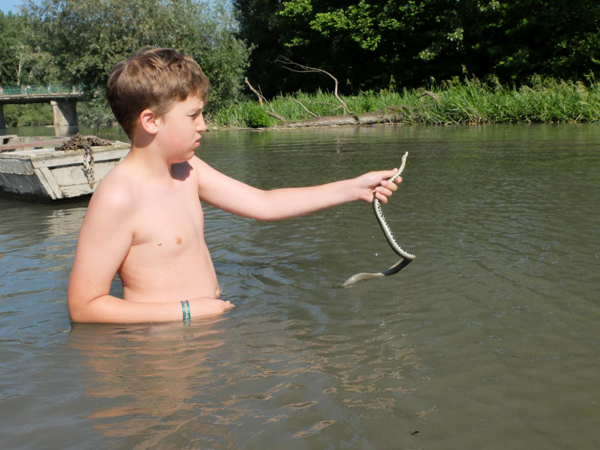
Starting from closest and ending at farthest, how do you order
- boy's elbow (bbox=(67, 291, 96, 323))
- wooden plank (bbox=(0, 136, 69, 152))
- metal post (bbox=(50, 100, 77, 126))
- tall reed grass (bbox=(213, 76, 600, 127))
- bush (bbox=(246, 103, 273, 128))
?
boy's elbow (bbox=(67, 291, 96, 323)), wooden plank (bbox=(0, 136, 69, 152)), tall reed grass (bbox=(213, 76, 600, 127)), bush (bbox=(246, 103, 273, 128)), metal post (bbox=(50, 100, 77, 126))

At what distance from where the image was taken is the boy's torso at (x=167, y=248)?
2619 millimetres

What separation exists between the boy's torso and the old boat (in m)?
4.74

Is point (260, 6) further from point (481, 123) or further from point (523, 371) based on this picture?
point (523, 371)

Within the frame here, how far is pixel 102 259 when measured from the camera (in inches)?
96.7

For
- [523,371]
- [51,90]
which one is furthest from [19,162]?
[51,90]

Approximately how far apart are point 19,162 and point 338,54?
3124cm

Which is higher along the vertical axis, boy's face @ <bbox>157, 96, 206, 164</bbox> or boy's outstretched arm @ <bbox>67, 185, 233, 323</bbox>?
boy's face @ <bbox>157, 96, 206, 164</bbox>

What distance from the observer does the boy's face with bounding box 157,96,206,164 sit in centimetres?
249

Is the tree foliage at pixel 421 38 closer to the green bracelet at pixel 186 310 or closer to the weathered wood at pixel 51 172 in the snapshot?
the weathered wood at pixel 51 172

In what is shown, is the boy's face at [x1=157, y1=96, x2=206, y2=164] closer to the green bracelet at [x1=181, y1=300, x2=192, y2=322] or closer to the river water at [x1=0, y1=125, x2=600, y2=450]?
the green bracelet at [x1=181, y1=300, x2=192, y2=322]

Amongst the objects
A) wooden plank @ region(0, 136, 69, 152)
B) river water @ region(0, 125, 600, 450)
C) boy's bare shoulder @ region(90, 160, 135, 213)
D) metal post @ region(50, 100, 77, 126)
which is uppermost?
metal post @ region(50, 100, 77, 126)

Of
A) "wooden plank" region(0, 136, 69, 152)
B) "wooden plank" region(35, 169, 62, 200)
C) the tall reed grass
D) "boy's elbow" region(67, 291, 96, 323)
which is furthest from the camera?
the tall reed grass

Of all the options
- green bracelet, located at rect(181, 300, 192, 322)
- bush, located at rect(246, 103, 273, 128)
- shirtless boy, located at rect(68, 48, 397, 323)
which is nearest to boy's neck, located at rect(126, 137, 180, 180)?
shirtless boy, located at rect(68, 48, 397, 323)

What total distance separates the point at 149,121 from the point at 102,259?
58 centimetres
